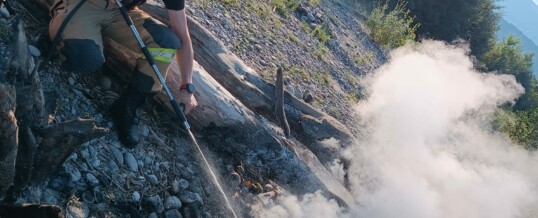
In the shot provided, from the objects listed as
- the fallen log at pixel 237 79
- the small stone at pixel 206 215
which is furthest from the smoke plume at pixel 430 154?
the fallen log at pixel 237 79

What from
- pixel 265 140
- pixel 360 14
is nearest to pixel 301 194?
pixel 265 140

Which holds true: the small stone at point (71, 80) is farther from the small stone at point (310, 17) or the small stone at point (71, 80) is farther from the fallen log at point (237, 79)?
the small stone at point (310, 17)

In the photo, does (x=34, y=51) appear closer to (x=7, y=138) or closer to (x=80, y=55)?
(x=80, y=55)

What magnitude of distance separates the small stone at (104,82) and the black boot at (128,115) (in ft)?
0.80

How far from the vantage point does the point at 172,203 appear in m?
3.28

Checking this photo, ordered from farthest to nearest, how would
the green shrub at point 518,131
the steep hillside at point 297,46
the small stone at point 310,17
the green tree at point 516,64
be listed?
the green tree at point 516,64 < the green shrub at point 518,131 < the small stone at point 310,17 < the steep hillside at point 297,46

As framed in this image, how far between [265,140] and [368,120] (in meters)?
3.93

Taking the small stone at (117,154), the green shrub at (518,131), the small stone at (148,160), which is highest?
the green shrub at (518,131)

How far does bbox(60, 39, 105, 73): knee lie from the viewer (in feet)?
10.1

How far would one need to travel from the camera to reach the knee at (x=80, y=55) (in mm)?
3088

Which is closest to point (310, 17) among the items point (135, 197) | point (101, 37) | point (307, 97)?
point (307, 97)

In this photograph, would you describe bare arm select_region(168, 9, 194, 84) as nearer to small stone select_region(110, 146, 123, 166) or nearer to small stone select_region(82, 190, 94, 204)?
small stone select_region(110, 146, 123, 166)

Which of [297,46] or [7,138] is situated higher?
[7,138]

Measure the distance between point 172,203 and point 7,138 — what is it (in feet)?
4.24
